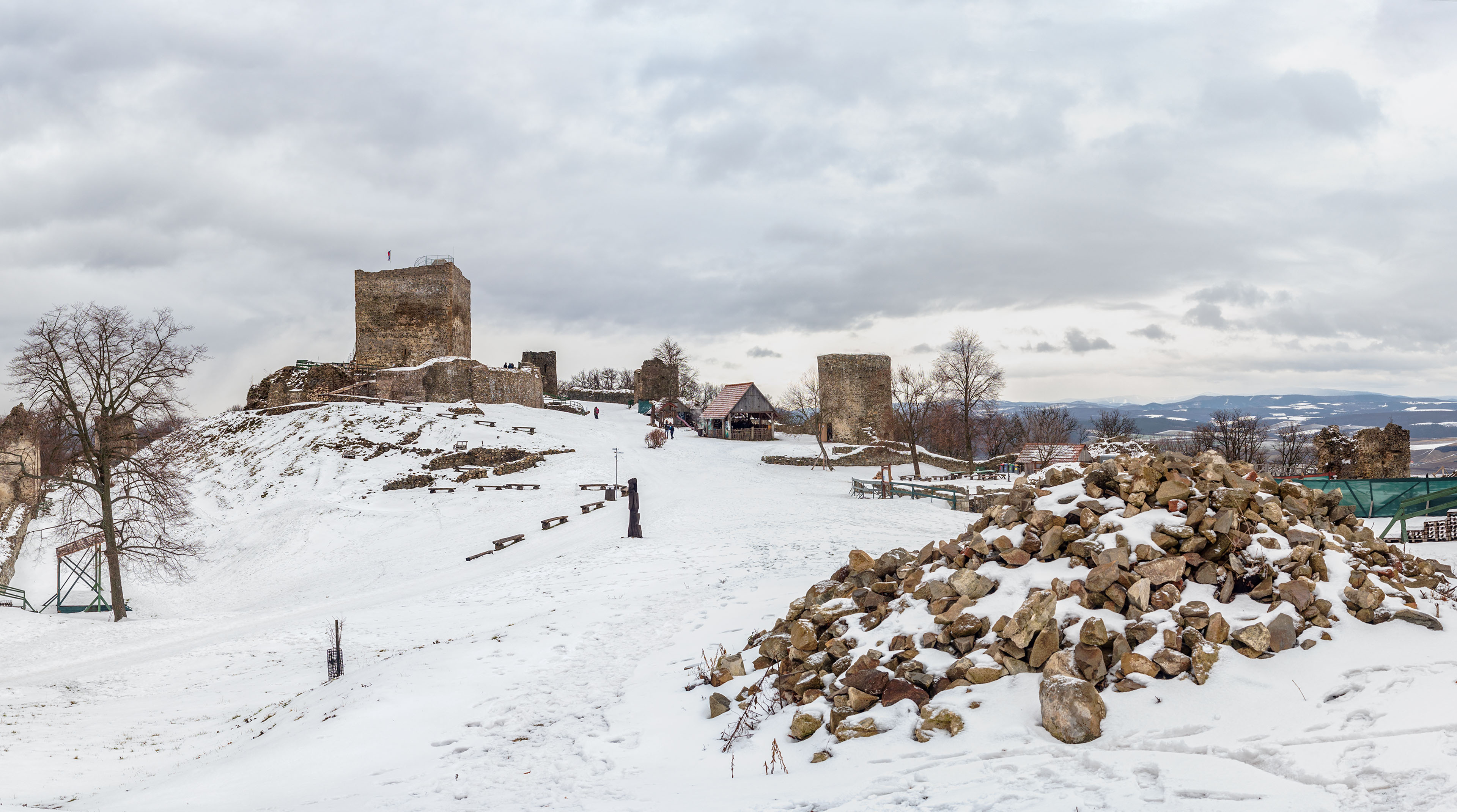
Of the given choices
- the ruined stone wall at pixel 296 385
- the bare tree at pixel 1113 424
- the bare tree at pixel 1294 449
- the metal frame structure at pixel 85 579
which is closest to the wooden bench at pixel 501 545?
the metal frame structure at pixel 85 579

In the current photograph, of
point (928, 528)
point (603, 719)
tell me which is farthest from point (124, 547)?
point (928, 528)

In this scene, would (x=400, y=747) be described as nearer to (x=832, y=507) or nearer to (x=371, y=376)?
(x=832, y=507)

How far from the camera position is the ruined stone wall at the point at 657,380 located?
62.5m

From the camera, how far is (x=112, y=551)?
57.6 ft

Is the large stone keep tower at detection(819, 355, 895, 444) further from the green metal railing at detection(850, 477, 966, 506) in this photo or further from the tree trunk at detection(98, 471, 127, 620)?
the tree trunk at detection(98, 471, 127, 620)

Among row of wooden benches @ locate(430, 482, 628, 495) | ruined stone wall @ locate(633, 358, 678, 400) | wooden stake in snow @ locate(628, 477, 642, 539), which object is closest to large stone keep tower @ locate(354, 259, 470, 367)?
ruined stone wall @ locate(633, 358, 678, 400)

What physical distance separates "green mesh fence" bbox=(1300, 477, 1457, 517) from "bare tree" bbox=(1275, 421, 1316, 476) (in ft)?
86.6

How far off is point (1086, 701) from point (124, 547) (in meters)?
21.0

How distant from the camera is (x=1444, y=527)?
14.9 m

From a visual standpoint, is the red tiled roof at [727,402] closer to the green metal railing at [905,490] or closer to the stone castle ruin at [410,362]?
the stone castle ruin at [410,362]

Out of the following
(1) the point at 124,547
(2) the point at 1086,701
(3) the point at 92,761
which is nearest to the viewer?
(2) the point at 1086,701

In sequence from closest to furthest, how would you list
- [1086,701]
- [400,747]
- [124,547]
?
[1086,701]
[400,747]
[124,547]

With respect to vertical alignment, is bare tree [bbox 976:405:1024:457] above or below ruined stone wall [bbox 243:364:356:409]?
below

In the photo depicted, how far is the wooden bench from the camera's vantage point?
59.3ft
